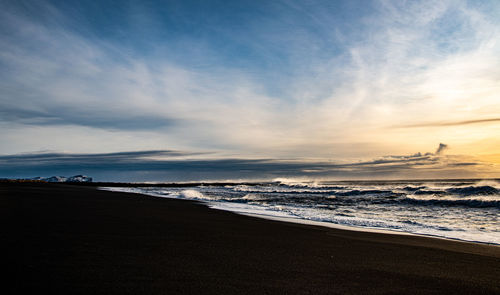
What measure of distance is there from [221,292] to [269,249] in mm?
2129

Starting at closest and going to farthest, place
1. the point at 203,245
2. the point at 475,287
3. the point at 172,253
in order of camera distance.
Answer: the point at 475,287 < the point at 172,253 < the point at 203,245

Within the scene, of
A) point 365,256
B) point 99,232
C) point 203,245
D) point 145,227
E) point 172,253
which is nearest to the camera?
point 172,253

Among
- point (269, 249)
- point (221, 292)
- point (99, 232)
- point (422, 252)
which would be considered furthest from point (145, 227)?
point (422, 252)

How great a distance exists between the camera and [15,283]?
275cm

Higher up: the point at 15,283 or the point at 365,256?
the point at 15,283

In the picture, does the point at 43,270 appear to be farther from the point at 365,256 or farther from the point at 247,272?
the point at 365,256

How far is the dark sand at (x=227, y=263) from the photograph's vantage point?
9.70 feet

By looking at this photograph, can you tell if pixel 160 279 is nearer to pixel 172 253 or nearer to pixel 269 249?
pixel 172 253

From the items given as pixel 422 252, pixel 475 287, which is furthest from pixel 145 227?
pixel 475 287

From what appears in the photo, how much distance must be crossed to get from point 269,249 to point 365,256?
4.67ft

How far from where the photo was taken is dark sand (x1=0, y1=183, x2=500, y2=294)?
296 centimetres

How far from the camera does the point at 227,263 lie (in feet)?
12.6

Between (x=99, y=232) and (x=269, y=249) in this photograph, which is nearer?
(x=269, y=249)

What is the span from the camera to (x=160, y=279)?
3.07 m
